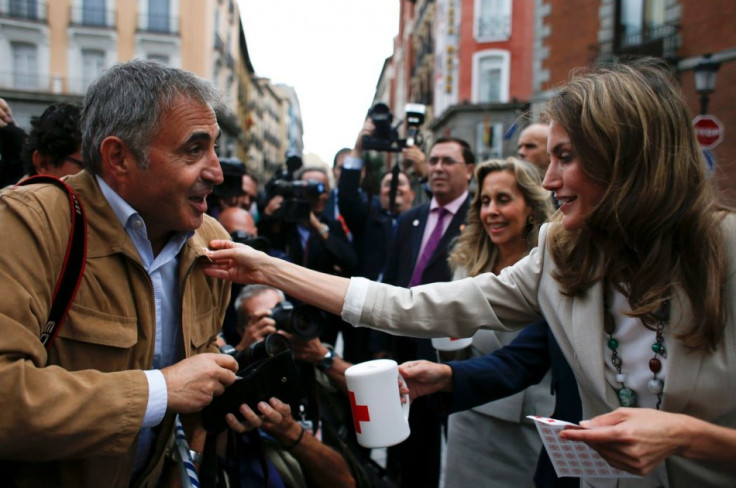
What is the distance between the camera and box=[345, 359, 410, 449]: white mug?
1.83 metres

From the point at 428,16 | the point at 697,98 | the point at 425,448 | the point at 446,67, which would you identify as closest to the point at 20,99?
the point at 446,67

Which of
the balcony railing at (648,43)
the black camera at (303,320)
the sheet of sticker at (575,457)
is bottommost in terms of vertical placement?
the sheet of sticker at (575,457)

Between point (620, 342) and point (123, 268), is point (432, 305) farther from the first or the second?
point (123, 268)

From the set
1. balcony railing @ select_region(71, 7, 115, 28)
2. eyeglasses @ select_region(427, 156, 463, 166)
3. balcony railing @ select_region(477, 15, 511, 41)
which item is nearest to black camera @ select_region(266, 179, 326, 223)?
eyeglasses @ select_region(427, 156, 463, 166)

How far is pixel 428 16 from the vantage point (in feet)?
114

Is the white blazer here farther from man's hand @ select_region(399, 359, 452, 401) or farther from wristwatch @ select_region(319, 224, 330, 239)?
wristwatch @ select_region(319, 224, 330, 239)

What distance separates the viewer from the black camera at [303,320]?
257cm

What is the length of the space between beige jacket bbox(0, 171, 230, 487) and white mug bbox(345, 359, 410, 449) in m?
0.60

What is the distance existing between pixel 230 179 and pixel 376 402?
8.20 feet

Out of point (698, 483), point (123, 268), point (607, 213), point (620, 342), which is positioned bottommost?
point (698, 483)

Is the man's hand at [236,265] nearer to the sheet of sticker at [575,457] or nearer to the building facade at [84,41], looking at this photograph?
the sheet of sticker at [575,457]

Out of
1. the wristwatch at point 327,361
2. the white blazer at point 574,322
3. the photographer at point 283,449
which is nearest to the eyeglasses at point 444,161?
the wristwatch at point 327,361

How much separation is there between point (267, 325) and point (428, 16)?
3474cm

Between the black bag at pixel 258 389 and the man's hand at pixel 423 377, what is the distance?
0.39m
